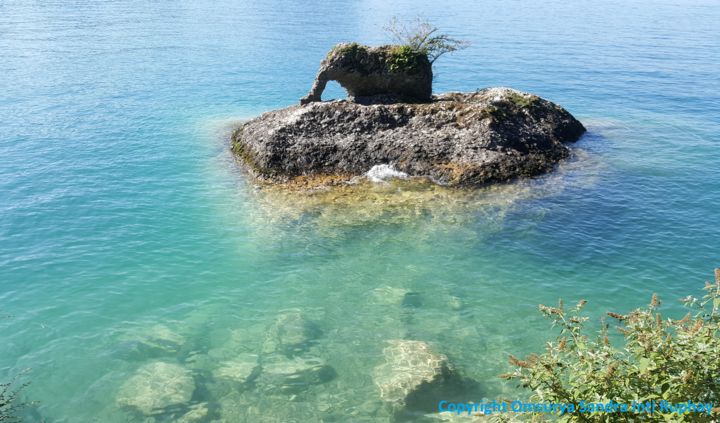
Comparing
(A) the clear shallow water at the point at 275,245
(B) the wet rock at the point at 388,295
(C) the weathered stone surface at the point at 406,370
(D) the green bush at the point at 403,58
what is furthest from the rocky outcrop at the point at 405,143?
(C) the weathered stone surface at the point at 406,370

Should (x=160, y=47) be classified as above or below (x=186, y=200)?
above

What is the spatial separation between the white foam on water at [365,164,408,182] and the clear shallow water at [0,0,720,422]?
2132mm

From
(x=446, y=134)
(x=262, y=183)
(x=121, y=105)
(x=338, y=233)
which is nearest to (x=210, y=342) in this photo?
(x=338, y=233)

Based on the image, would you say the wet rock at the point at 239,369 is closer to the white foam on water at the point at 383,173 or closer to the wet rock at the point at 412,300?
the wet rock at the point at 412,300

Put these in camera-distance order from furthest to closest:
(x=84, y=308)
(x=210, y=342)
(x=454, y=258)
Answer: (x=454, y=258), (x=84, y=308), (x=210, y=342)

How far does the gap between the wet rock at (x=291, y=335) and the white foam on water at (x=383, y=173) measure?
484 inches

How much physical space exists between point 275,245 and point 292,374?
8154 mm

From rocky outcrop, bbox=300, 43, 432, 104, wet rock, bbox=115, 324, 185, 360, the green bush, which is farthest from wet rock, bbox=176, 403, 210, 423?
the green bush

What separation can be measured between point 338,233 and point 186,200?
9130 mm

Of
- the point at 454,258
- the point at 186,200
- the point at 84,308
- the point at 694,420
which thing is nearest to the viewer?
the point at 694,420

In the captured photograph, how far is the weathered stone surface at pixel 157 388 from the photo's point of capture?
15.9m

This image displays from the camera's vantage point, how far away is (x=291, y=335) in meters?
18.7

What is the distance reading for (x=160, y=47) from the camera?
214 ft

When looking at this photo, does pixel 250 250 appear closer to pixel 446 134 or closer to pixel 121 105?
pixel 446 134
